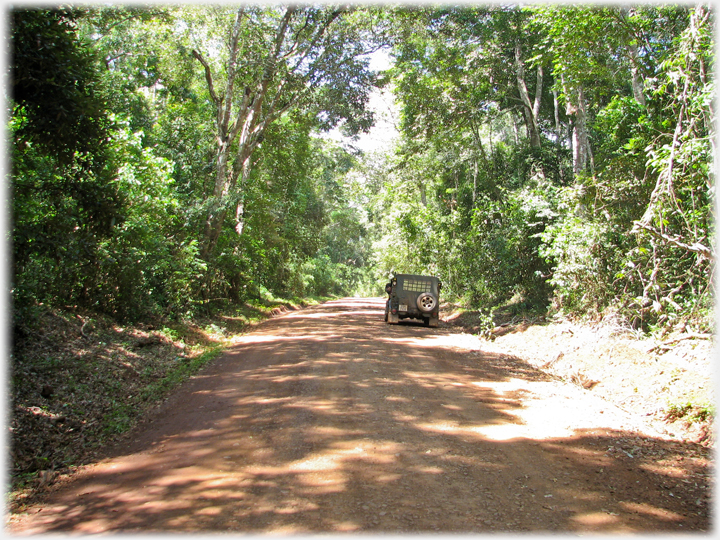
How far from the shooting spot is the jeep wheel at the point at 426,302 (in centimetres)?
1670

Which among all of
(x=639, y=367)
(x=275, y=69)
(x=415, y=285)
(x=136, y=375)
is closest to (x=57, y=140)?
(x=136, y=375)

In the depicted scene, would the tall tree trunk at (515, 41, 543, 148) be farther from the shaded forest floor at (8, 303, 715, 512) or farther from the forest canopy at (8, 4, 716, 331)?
the shaded forest floor at (8, 303, 715, 512)

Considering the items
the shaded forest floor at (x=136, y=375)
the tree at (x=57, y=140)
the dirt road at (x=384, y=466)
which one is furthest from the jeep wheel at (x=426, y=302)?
the tree at (x=57, y=140)

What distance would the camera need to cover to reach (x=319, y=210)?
120ft

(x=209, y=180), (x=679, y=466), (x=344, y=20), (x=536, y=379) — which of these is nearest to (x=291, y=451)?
(x=679, y=466)

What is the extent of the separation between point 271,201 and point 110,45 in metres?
9.49

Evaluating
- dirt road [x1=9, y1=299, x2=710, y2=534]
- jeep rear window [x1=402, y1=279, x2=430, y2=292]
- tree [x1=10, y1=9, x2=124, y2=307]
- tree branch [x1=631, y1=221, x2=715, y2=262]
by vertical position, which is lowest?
dirt road [x1=9, y1=299, x2=710, y2=534]

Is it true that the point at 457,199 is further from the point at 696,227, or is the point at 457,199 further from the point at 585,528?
the point at 585,528

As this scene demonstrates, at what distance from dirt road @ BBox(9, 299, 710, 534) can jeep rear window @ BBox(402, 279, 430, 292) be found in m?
9.30

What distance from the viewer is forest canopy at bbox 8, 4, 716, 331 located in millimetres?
6461

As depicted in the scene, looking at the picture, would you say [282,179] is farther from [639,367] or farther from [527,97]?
[639,367]

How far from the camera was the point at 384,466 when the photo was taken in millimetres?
4566

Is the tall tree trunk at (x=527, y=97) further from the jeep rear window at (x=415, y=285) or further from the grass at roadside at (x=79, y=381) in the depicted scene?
the grass at roadside at (x=79, y=381)

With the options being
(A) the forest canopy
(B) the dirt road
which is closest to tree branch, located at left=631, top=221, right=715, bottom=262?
(A) the forest canopy
